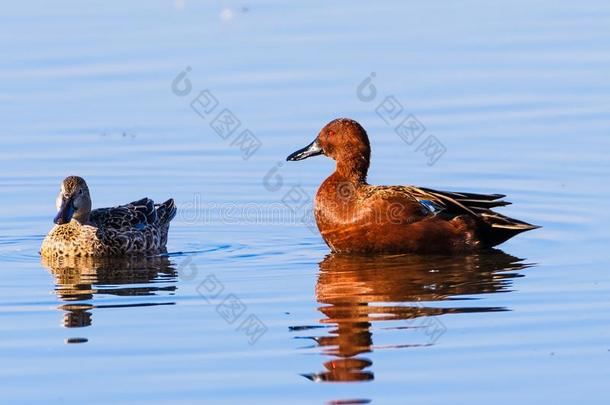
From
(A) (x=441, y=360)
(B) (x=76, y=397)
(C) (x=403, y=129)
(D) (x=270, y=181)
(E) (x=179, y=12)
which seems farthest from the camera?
(E) (x=179, y=12)

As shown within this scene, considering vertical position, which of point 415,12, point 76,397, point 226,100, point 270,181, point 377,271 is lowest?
point 76,397

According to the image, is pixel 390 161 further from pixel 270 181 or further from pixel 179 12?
pixel 179 12

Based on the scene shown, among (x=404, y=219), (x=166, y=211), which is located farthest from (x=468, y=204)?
(x=166, y=211)

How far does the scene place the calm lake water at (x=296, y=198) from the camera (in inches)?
322

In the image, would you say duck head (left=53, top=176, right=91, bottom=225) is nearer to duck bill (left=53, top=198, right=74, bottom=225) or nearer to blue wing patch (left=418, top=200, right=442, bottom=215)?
duck bill (left=53, top=198, right=74, bottom=225)

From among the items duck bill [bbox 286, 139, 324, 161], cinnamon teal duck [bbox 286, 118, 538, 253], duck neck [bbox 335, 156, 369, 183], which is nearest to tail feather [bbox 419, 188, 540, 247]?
cinnamon teal duck [bbox 286, 118, 538, 253]

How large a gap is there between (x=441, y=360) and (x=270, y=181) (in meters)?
5.95

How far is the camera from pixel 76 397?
770 centimetres

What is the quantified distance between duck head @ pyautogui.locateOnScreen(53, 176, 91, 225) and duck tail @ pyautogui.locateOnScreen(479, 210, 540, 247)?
129 inches

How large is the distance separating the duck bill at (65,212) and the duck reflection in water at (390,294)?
2086 millimetres

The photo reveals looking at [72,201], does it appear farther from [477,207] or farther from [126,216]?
[477,207]

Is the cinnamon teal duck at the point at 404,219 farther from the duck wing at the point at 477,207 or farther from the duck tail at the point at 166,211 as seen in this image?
the duck tail at the point at 166,211

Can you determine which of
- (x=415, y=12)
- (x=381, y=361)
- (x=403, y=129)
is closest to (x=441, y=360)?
(x=381, y=361)

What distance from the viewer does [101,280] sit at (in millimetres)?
11070
